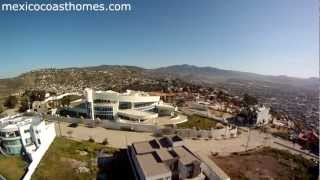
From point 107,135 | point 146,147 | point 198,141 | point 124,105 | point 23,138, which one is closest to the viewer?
Result: point 146,147

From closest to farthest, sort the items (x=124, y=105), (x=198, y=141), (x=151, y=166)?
(x=151, y=166) → (x=198, y=141) → (x=124, y=105)

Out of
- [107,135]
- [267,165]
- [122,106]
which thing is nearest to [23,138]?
[107,135]

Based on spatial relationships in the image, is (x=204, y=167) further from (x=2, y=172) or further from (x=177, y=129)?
(x=2, y=172)

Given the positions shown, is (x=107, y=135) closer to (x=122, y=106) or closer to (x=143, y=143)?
(x=122, y=106)

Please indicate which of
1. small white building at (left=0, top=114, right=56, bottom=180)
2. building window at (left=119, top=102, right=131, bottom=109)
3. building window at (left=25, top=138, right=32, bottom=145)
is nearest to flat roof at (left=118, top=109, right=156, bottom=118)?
building window at (left=119, top=102, right=131, bottom=109)

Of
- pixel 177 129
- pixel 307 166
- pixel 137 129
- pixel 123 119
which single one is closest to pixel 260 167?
pixel 307 166

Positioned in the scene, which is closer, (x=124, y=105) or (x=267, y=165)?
(x=267, y=165)
